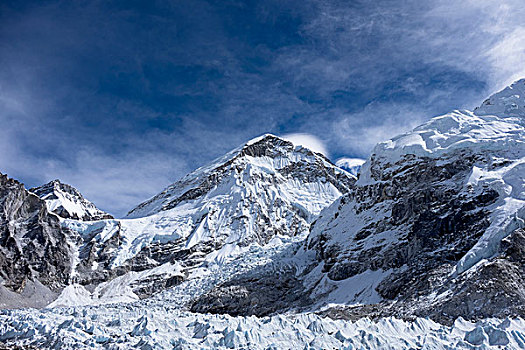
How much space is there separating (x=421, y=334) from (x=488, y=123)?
108m

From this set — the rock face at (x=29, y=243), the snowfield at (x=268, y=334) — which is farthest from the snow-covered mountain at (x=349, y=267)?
the rock face at (x=29, y=243)

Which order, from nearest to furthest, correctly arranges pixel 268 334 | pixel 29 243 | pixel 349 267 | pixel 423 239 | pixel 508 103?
pixel 268 334 < pixel 423 239 < pixel 349 267 < pixel 508 103 < pixel 29 243

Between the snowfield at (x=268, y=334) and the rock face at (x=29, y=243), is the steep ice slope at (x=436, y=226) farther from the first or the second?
the rock face at (x=29, y=243)

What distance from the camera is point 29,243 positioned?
559 ft

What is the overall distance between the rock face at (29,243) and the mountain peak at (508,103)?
16435 cm

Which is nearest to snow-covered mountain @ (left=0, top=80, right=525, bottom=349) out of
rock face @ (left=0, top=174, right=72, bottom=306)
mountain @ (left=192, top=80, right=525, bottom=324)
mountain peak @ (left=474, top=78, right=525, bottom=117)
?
mountain @ (left=192, top=80, right=525, bottom=324)

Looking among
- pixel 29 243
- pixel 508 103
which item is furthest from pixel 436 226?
pixel 29 243

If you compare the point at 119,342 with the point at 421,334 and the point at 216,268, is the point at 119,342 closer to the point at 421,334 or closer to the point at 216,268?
the point at 421,334

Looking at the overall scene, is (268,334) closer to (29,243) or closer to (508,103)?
(29,243)

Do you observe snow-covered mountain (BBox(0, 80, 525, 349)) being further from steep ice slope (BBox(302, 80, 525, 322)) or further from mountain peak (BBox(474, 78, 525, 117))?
mountain peak (BBox(474, 78, 525, 117))

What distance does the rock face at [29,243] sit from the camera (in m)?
153

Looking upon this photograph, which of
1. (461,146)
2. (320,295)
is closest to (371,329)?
(320,295)

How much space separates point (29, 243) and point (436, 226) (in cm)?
14348

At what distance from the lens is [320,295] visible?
112562 millimetres
